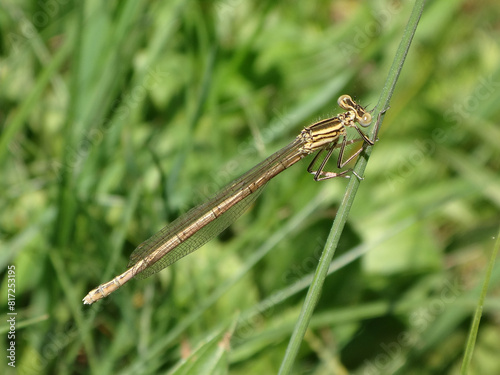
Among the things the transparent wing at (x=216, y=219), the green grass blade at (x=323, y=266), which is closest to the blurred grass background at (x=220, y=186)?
the transparent wing at (x=216, y=219)

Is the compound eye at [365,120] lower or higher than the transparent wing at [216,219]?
lower

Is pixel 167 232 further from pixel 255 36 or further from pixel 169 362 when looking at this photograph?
pixel 255 36

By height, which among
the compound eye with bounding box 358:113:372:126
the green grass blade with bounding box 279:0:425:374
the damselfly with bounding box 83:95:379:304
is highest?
the damselfly with bounding box 83:95:379:304

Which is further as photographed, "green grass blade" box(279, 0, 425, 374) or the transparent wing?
the transparent wing

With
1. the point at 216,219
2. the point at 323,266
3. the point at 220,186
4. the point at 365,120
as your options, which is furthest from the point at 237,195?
the point at 323,266

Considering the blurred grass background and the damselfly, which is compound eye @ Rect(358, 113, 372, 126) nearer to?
the damselfly

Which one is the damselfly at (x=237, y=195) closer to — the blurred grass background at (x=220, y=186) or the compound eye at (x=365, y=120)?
the compound eye at (x=365, y=120)

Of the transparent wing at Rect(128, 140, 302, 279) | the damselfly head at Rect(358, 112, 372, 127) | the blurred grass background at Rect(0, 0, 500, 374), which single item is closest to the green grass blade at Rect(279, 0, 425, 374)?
the blurred grass background at Rect(0, 0, 500, 374)
